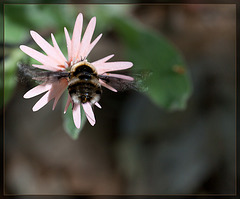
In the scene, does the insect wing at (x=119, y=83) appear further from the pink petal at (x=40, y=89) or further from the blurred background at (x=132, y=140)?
the blurred background at (x=132, y=140)

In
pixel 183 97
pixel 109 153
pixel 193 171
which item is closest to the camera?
pixel 183 97

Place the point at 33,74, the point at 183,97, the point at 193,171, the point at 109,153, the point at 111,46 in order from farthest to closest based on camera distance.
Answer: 1. the point at 111,46
2. the point at 109,153
3. the point at 193,171
4. the point at 183,97
5. the point at 33,74

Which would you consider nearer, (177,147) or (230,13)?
(177,147)

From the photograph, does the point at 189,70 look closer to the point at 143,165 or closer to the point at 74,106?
the point at 143,165

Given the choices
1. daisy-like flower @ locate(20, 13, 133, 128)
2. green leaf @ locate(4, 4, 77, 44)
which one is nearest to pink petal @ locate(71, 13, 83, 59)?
daisy-like flower @ locate(20, 13, 133, 128)

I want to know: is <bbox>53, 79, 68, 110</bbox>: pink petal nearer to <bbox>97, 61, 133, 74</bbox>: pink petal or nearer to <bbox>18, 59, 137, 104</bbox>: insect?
<bbox>18, 59, 137, 104</bbox>: insect

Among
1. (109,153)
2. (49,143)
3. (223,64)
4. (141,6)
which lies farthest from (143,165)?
(141,6)

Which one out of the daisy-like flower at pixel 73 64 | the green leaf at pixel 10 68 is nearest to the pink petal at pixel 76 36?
the daisy-like flower at pixel 73 64
